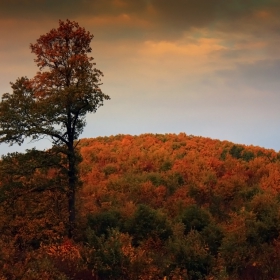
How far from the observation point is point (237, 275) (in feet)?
55.9

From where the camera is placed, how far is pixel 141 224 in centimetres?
2222

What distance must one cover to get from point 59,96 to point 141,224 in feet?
30.3

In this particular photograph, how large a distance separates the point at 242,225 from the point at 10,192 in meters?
13.2

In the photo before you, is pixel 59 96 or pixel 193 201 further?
pixel 193 201

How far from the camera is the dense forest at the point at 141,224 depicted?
15.9 metres

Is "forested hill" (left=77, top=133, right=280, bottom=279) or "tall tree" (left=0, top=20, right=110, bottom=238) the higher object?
"tall tree" (left=0, top=20, right=110, bottom=238)

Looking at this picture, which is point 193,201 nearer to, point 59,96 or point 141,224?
point 141,224

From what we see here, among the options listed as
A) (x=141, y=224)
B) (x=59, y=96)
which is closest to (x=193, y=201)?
(x=141, y=224)

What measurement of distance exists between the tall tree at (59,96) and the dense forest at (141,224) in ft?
4.39

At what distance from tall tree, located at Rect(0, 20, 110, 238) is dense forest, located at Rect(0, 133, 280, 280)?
134cm

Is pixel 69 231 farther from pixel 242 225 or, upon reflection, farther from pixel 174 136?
pixel 174 136

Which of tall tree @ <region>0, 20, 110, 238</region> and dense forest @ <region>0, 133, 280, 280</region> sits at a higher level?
tall tree @ <region>0, 20, 110, 238</region>

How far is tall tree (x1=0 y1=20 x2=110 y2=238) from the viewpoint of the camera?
2041 centimetres

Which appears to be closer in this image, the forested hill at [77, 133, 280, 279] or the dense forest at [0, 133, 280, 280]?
the dense forest at [0, 133, 280, 280]
